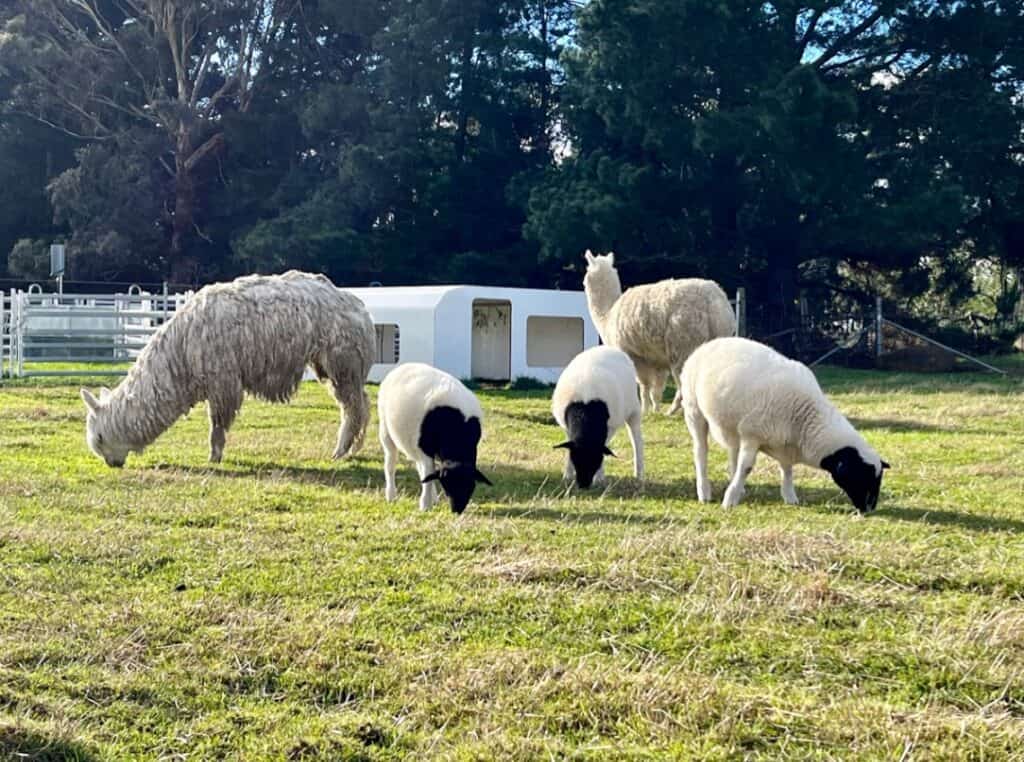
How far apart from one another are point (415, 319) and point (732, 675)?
15.6 meters

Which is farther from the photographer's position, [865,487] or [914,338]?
Result: [914,338]

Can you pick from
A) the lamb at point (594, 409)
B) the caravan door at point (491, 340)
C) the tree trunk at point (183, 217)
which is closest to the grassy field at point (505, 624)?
the lamb at point (594, 409)

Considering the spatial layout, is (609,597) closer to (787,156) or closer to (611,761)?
(611,761)

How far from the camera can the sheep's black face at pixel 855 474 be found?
269 inches

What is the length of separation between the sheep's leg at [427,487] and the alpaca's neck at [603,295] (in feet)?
26.2

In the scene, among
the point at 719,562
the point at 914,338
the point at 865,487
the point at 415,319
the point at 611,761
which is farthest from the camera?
the point at 914,338

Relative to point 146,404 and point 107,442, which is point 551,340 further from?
point 107,442

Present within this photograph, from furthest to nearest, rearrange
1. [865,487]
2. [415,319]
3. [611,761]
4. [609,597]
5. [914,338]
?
[914,338] → [415,319] → [865,487] → [609,597] → [611,761]

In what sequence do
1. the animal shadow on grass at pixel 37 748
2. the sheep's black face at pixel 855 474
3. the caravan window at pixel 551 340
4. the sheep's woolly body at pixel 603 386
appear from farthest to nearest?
the caravan window at pixel 551 340 → the sheep's woolly body at pixel 603 386 → the sheep's black face at pixel 855 474 → the animal shadow on grass at pixel 37 748

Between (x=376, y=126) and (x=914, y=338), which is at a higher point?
(x=376, y=126)

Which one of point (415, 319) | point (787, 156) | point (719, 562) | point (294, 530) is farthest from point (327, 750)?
point (787, 156)

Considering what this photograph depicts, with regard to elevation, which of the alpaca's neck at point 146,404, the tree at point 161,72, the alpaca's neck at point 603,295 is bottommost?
the alpaca's neck at point 146,404

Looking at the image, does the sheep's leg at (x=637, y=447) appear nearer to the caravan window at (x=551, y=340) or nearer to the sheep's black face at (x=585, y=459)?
the sheep's black face at (x=585, y=459)

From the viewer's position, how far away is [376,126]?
102 ft
